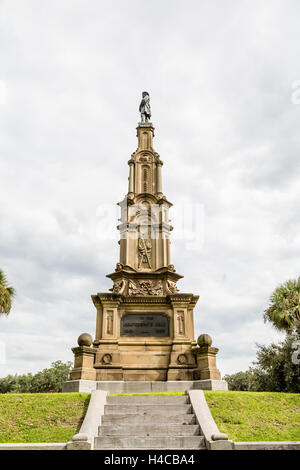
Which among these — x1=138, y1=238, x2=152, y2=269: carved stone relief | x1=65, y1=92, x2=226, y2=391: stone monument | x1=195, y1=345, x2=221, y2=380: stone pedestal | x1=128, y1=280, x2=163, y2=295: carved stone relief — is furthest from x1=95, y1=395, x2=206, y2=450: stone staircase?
x1=138, y1=238, x2=152, y2=269: carved stone relief

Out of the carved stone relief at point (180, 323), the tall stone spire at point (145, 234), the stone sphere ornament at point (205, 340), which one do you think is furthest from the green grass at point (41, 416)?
the tall stone spire at point (145, 234)

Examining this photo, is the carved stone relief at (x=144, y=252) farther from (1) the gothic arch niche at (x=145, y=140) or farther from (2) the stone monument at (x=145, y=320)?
(1) the gothic arch niche at (x=145, y=140)

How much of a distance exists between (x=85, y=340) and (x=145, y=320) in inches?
122

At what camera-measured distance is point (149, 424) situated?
378 inches

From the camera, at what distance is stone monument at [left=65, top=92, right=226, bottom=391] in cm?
1477

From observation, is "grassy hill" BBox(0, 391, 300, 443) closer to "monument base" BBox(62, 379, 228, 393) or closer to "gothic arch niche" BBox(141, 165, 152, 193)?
"monument base" BBox(62, 379, 228, 393)

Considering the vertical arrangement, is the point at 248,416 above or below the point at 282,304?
below

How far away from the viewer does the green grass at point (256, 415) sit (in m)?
9.17

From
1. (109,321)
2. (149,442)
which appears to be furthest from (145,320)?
(149,442)

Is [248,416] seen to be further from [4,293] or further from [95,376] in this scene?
[4,293]

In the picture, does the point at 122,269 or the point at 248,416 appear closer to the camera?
the point at 248,416

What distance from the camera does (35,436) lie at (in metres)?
9.00
